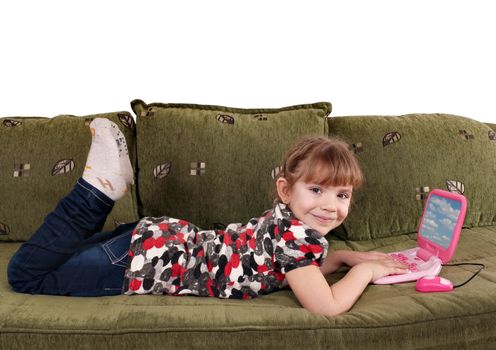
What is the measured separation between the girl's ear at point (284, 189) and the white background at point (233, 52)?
0.94 m

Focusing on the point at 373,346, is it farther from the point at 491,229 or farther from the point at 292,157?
the point at 491,229

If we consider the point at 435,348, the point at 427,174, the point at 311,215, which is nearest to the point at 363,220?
the point at 427,174

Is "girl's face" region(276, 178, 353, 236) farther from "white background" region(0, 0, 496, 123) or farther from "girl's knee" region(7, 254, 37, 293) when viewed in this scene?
"white background" region(0, 0, 496, 123)

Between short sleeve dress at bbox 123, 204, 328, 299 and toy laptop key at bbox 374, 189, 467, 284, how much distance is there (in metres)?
0.27

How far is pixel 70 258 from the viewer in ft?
4.53

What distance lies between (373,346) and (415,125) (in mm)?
1000

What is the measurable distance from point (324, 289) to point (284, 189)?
0.29 m

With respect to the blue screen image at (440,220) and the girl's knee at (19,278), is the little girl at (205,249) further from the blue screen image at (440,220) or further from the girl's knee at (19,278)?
the blue screen image at (440,220)

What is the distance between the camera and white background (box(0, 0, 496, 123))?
2.16 meters

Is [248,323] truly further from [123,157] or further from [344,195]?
[123,157]

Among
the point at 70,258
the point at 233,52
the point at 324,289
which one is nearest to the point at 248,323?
the point at 324,289

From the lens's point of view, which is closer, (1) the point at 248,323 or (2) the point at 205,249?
(1) the point at 248,323

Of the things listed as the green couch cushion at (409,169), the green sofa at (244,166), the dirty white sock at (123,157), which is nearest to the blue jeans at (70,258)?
the dirty white sock at (123,157)

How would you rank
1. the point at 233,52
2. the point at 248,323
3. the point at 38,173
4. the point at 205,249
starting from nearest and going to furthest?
1. the point at 248,323
2. the point at 205,249
3. the point at 38,173
4. the point at 233,52
